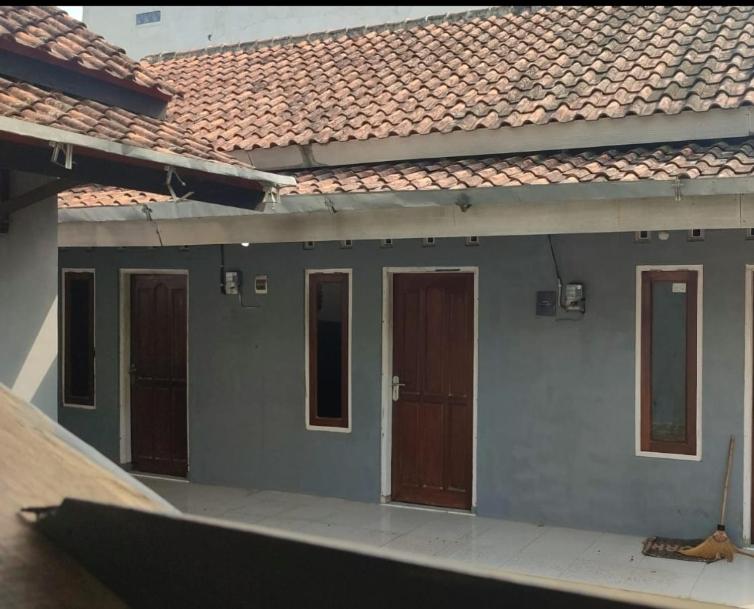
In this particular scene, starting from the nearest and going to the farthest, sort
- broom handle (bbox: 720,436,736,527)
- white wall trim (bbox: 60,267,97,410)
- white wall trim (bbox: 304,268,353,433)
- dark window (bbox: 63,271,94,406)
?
broom handle (bbox: 720,436,736,527), white wall trim (bbox: 304,268,353,433), white wall trim (bbox: 60,267,97,410), dark window (bbox: 63,271,94,406)

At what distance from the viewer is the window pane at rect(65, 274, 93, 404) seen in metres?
10.7

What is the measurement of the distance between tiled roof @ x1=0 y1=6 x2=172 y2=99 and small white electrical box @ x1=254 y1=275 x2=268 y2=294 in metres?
2.59

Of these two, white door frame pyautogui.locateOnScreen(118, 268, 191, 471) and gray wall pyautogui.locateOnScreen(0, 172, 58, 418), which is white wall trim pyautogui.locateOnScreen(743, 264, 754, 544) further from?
white door frame pyautogui.locateOnScreen(118, 268, 191, 471)

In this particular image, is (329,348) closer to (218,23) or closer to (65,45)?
(65,45)

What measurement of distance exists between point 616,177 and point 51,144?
13.7 feet

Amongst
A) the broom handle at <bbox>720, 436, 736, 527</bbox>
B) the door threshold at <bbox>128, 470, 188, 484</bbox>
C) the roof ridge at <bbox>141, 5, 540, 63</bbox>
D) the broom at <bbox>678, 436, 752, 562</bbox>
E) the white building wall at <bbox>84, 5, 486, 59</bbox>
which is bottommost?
the door threshold at <bbox>128, 470, 188, 484</bbox>

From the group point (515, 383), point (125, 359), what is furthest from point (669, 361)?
point (125, 359)

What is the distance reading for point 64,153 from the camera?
5.07m

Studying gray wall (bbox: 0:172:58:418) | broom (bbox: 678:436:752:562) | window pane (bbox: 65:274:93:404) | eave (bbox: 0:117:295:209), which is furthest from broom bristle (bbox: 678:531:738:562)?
window pane (bbox: 65:274:93:404)

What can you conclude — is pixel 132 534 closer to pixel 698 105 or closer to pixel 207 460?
pixel 698 105

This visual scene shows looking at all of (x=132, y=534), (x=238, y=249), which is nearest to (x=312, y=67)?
(x=238, y=249)

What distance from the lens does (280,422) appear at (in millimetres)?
9336

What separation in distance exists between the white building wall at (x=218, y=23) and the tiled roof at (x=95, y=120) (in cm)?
927

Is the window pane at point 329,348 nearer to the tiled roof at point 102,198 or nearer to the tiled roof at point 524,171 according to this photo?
the tiled roof at point 524,171
